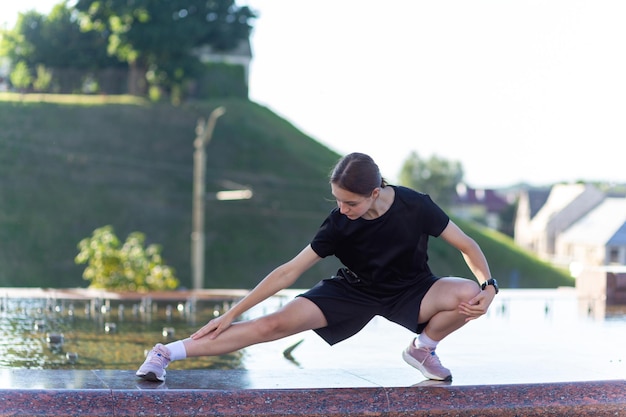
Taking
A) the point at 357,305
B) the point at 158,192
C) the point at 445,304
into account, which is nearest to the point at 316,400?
the point at 357,305

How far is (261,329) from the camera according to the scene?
183 inches

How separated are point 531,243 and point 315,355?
6565 centimetres

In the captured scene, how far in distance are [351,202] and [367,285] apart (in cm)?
52

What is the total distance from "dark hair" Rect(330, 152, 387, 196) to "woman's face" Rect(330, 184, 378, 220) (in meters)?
0.02

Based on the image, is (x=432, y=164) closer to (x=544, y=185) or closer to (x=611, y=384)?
(x=544, y=185)

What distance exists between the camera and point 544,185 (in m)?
78.9

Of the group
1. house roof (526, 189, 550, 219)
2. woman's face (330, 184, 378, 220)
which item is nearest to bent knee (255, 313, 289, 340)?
woman's face (330, 184, 378, 220)

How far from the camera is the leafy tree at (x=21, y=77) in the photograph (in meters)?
49.2

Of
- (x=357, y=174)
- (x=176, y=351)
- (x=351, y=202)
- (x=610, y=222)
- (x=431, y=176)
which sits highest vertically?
(x=431, y=176)

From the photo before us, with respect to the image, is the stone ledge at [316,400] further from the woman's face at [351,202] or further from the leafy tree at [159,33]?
the leafy tree at [159,33]

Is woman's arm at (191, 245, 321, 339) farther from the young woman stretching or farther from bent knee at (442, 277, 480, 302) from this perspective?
bent knee at (442, 277, 480, 302)

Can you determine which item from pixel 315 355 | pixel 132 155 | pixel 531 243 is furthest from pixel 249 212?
pixel 315 355

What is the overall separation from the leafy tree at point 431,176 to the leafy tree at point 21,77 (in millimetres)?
35822

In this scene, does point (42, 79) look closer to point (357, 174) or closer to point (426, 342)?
point (426, 342)
